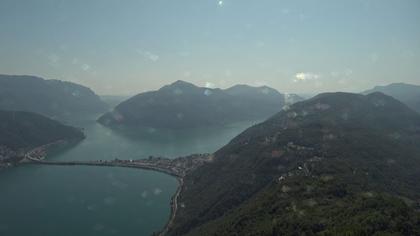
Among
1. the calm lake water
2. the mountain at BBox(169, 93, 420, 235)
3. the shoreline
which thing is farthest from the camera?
the calm lake water

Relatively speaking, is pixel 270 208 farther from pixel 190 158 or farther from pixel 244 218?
pixel 190 158

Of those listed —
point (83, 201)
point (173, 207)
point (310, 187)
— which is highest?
point (310, 187)

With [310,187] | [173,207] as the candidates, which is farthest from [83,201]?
[310,187]

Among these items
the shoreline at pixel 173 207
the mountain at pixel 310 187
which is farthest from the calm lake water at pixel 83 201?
the mountain at pixel 310 187

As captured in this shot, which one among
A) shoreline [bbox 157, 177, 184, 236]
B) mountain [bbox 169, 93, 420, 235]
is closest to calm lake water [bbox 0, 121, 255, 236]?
shoreline [bbox 157, 177, 184, 236]

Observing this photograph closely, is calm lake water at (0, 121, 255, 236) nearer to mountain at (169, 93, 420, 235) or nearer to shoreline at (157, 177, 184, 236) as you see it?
shoreline at (157, 177, 184, 236)

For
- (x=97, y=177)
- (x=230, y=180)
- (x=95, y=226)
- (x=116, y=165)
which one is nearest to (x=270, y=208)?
(x=230, y=180)

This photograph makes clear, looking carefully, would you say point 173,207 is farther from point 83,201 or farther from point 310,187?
point 310,187

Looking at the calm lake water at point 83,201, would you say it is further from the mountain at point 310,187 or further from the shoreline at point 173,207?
the mountain at point 310,187
